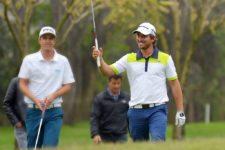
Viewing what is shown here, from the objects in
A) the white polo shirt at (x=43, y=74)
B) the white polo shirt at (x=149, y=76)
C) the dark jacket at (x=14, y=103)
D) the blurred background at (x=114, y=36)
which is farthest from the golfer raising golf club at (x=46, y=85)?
the blurred background at (x=114, y=36)

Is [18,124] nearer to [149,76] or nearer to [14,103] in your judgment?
[14,103]

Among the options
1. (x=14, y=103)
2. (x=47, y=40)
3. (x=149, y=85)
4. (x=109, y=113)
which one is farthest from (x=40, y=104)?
(x=109, y=113)

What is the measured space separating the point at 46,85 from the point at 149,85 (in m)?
1.41

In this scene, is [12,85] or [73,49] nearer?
[12,85]

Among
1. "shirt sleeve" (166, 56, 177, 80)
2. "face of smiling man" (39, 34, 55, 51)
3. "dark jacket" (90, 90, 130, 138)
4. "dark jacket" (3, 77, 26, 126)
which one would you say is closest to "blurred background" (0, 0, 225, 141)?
"dark jacket" (90, 90, 130, 138)

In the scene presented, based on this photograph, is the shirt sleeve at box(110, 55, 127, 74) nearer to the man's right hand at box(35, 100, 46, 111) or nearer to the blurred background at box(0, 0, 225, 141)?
the man's right hand at box(35, 100, 46, 111)

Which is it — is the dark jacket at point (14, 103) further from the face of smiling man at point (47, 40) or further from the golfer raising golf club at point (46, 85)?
the face of smiling man at point (47, 40)

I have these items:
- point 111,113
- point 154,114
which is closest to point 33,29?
point 111,113

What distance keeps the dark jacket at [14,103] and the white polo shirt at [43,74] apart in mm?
1376

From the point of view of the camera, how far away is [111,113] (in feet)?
46.9

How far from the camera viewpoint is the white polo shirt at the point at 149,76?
1134 cm

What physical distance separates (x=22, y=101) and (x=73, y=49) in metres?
25.3

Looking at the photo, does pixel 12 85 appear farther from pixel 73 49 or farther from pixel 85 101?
pixel 85 101

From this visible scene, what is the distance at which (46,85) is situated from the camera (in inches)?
460
